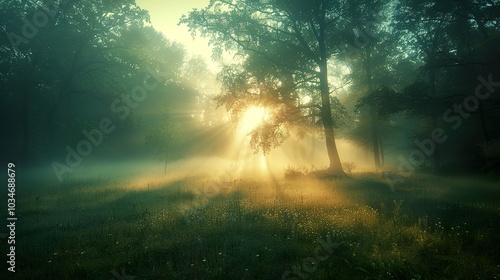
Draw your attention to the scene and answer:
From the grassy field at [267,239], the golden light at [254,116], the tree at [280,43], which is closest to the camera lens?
the grassy field at [267,239]

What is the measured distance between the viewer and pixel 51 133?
24.7 m

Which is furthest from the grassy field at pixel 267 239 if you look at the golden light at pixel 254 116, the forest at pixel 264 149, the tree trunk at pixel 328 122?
the golden light at pixel 254 116

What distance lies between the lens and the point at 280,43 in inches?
777

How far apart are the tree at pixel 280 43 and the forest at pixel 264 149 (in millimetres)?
125

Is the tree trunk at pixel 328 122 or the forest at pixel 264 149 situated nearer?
the forest at pixel 264 149

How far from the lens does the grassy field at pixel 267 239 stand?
516 centimetres

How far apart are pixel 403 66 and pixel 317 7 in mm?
15396

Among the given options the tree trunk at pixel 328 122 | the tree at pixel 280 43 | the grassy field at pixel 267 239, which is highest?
Answer: the tree at pixel 280 43

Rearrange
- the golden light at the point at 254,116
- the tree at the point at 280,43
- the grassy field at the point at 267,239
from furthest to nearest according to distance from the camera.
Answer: the golden light at the point at 254,116
the tree at the point at 280,43
the grassy field at the point at 267,239

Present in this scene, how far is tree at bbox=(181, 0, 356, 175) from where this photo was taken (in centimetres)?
1794

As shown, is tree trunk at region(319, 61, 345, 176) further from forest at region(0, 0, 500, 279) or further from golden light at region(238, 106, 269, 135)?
golden light at region(238, 106, 269, 135)

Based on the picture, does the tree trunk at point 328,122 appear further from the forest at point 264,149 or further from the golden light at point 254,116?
the golden light at point 254,116

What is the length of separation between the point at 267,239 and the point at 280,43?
625 inches

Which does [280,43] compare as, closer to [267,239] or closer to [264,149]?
[264,149]
